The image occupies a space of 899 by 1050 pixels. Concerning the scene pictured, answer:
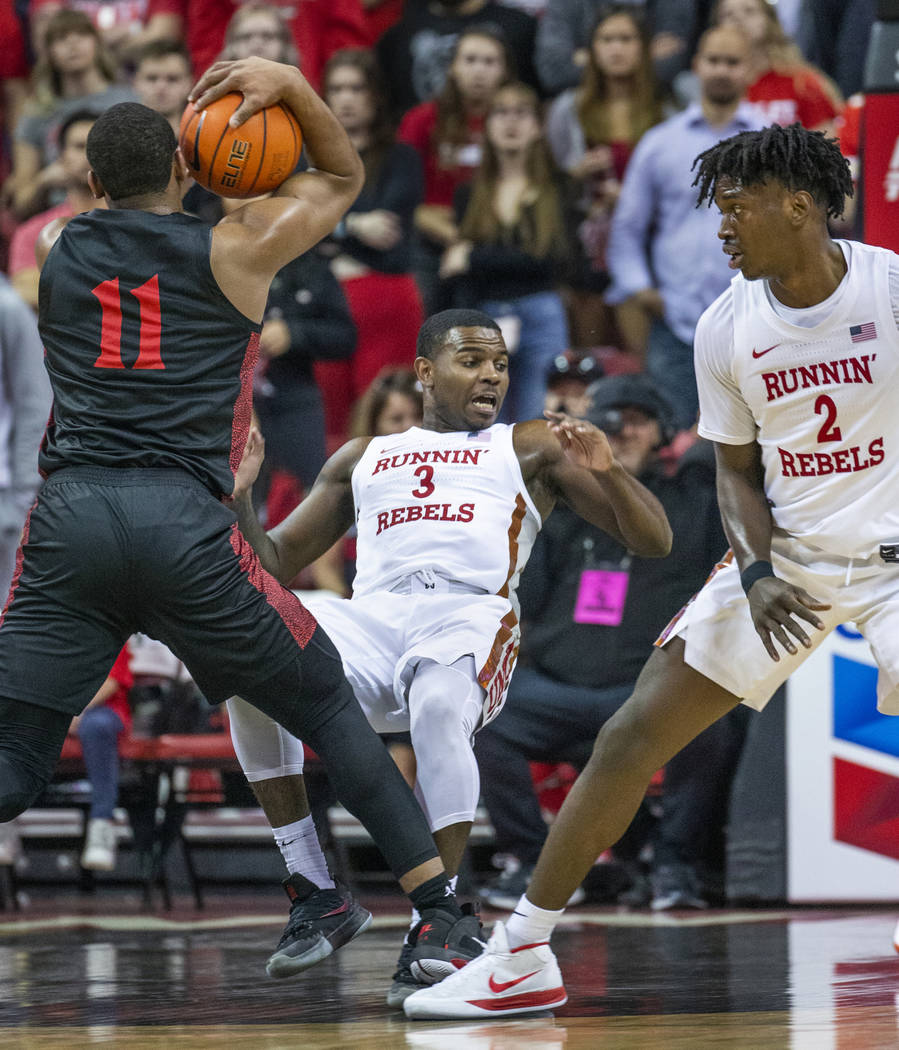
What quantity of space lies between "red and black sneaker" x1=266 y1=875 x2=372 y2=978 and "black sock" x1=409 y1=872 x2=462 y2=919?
179 mm

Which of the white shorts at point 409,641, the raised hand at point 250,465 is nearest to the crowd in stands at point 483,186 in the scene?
the white shorts at point 409,641

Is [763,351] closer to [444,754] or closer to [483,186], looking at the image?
[444,754]

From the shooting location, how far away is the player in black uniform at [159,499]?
3535 millimetres

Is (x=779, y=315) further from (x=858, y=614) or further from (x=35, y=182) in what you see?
(x=35, y=182)

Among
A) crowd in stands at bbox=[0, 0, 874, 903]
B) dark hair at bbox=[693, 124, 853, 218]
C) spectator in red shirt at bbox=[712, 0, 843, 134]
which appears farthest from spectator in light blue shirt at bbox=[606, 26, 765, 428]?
dark hair at bbox=[693, 124, 853, 218]

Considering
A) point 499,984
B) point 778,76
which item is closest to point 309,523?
point 499,984

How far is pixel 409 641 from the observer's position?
459cm

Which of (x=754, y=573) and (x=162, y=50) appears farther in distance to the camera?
(x=162, y=50)

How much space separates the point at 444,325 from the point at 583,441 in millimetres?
1135

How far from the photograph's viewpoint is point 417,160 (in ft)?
27.9

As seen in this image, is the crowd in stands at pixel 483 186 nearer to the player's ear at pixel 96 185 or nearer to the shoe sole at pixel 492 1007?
the shoe sole at pixel 492 1007

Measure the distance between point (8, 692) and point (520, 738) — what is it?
3499 mm

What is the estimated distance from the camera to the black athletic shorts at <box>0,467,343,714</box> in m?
3.52

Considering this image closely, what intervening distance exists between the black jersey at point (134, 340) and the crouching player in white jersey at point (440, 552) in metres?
0.87
